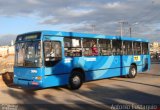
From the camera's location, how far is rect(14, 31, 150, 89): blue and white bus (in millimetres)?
14938

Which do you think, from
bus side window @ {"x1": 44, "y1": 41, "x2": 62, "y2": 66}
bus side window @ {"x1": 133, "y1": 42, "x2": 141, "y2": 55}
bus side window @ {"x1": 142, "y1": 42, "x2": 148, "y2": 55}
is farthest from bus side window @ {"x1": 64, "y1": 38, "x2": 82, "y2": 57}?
bus side window @ {"x1": 142, "y1": 42, "x2": 148, "y2": 55}

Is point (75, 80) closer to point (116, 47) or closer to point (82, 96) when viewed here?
point (82, 96)

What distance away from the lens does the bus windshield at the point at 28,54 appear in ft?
48.9

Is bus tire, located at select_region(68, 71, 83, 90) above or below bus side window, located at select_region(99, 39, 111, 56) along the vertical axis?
below

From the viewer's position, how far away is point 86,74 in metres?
17.3

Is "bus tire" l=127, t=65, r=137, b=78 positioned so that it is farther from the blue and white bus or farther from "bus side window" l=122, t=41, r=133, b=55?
the blue and white bus

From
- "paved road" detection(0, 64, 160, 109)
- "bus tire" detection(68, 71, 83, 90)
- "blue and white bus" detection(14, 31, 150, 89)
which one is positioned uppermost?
"blue and white bus" detection(14, 31, 150, 89)

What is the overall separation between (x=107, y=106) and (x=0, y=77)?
10.8 meters

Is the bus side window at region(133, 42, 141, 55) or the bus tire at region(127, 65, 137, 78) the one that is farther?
the bus side window at region(133, 42, 141, 55)

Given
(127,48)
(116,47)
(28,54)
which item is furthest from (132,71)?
(28,54)

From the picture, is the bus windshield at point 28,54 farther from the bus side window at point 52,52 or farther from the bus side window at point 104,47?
the bus side window at point 104,47

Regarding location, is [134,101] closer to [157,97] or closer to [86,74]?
[157,97]

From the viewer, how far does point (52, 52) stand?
1527cm

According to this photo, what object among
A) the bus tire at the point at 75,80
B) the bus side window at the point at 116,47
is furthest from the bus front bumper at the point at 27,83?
the bus side window at the point at 116,47
